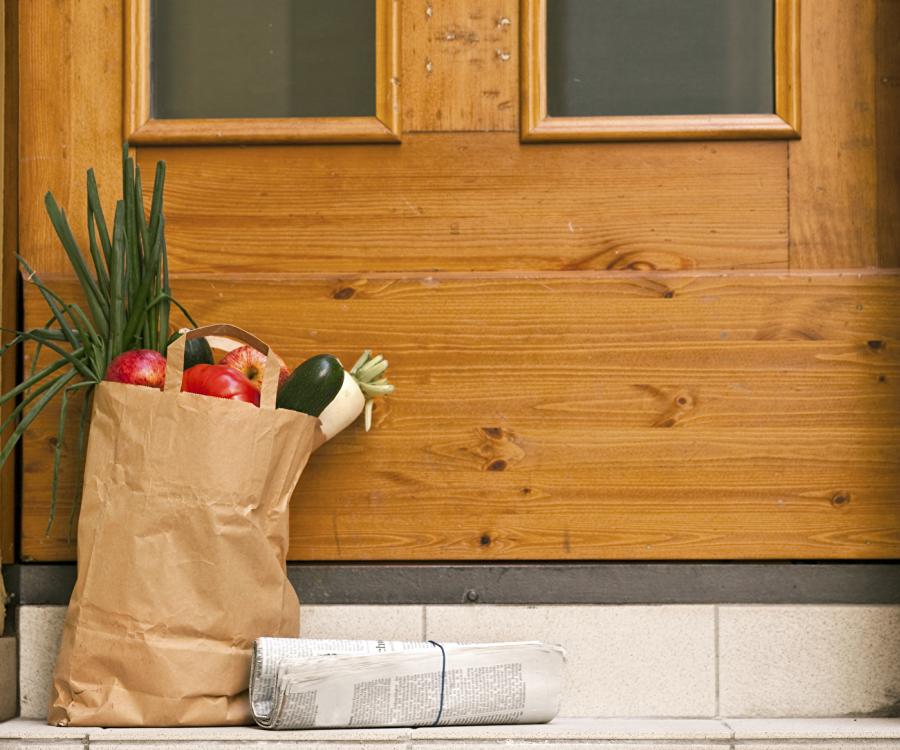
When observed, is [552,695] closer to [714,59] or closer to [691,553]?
[691,553]

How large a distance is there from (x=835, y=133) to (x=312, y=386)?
0.93m

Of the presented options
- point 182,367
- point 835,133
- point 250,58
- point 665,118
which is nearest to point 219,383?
point 182,367

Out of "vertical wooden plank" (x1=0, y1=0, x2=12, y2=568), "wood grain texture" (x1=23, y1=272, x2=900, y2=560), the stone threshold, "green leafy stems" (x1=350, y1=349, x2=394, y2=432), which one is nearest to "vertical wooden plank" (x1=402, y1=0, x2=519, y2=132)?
"wood grain texture" (x1=23, y1=272, x2=900, y2=560)

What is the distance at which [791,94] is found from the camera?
1.57 m

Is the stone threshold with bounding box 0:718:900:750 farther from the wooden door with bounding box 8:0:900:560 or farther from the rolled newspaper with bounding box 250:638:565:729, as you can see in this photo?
the wooden door with bounding box 8:0:900:560

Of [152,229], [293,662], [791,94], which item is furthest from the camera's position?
[791,94]

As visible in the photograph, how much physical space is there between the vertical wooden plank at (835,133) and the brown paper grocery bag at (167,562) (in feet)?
2.97

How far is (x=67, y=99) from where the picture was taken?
5.30ft

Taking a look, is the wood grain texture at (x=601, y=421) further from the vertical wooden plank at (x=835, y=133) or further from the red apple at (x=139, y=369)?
the red apple at (x=139, y=369)

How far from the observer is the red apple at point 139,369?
4.51 feet

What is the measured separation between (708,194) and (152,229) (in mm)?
871

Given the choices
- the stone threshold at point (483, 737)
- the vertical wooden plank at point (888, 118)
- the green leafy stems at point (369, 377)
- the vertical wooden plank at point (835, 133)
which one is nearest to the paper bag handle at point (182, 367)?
the green leafy stems at point (369, 377)

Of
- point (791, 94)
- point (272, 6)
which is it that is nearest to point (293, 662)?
point (272, 6)

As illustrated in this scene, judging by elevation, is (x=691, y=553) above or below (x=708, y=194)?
below
